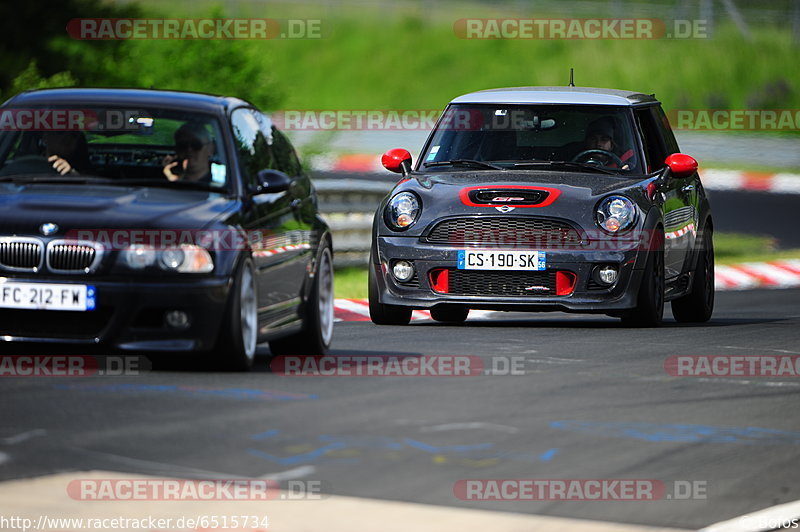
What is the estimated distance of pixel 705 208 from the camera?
1509 centimetres

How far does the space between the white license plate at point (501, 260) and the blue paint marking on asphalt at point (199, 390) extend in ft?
13.4

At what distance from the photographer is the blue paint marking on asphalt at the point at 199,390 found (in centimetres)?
865

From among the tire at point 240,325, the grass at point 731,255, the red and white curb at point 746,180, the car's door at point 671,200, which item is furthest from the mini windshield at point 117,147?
the red and white curb at point 746,180

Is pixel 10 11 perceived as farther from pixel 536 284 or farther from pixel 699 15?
pixel 699 15

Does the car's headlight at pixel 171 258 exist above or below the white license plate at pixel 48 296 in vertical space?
above

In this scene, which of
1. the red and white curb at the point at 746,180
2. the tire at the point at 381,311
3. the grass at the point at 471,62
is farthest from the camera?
the grass at the point at 471,62

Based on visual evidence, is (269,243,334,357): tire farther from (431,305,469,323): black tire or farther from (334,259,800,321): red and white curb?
(334,259,800,321): red and white curb

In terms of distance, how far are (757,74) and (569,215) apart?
3922 cm

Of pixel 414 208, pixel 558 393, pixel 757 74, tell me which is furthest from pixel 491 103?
pixel 757 74

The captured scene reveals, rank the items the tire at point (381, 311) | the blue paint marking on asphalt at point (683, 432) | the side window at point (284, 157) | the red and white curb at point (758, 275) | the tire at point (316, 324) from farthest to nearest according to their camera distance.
Result: the red and white curb at point (758, 275)
the tire at point (381, 311)
the side window at point (284, 157)
the tire at point (316, 324)
the blue paint marking on asphalt at point (683, 432)
